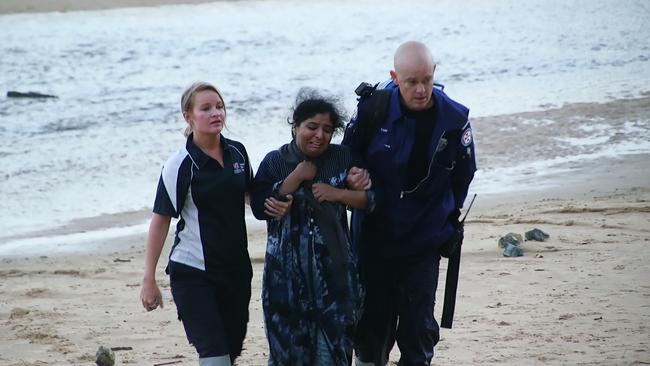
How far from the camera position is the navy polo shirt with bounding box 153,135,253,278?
5.20 meters

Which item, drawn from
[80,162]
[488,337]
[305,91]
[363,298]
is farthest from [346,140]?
[80,162]

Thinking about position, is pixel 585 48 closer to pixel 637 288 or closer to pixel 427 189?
pixel 637 288

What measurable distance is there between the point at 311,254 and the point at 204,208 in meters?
0.51

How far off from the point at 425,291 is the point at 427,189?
475 millimetres

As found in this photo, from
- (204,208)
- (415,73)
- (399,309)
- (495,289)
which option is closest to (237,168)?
(204,208)

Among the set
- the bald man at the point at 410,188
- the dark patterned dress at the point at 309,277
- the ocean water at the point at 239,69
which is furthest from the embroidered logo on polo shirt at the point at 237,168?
the ocean water at the point at 239,69

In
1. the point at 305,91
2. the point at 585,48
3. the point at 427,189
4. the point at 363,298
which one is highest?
the point at 305,91

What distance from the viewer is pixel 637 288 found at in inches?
293

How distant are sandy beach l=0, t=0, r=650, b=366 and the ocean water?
1167 mm

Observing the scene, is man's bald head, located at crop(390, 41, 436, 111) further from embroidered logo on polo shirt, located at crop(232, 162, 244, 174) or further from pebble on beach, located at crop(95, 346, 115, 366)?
pebble on beach, located at crop(95, 346, 115, 366)

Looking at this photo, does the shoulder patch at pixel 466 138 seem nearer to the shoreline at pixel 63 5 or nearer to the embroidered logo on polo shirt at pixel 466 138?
the embroidered logo on polo shirt at pixel 466 138

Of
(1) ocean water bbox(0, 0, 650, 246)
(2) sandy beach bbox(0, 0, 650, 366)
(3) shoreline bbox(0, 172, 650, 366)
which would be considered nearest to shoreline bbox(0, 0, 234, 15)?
(1) ocean water bbox(0, 0, 650, 246)

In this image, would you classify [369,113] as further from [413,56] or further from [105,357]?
[105,357]

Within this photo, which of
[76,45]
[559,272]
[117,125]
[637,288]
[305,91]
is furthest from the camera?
[76,45]
